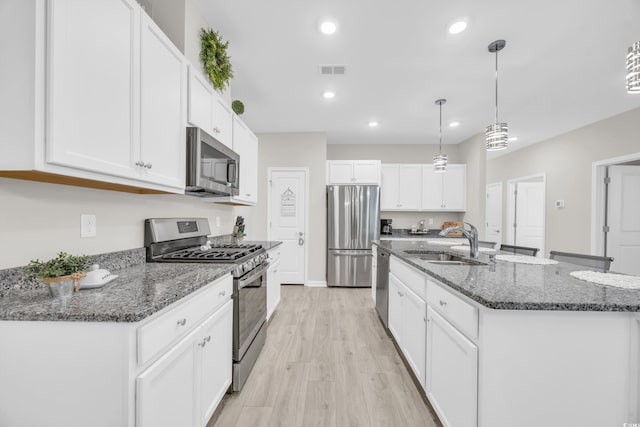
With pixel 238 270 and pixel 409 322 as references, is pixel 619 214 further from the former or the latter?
pixel 238 270

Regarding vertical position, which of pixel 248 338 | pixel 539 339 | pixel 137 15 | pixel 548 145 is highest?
pixel 548 145

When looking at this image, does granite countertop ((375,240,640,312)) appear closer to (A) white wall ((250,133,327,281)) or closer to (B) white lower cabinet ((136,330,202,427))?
(B) white lower cabinet ((136,330,202,427))

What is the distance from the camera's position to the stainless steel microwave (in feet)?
5.84

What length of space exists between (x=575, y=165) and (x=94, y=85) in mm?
6062

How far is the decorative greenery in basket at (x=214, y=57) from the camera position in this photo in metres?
2.10

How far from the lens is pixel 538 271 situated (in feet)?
5.21

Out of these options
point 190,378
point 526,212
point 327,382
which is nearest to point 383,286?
point 327,382

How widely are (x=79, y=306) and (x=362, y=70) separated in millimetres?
2872

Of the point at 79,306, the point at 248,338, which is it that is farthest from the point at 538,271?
the point at 79,306

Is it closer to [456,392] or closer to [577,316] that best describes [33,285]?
[456,392]

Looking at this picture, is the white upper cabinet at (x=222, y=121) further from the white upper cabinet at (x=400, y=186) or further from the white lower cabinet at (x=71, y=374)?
the white upper cabinet at (x=400, y=186)

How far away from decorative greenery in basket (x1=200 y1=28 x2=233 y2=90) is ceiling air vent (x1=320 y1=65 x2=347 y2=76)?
961 millimetres

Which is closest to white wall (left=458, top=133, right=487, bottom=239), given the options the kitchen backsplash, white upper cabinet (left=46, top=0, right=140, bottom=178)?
the kitchen backsplash

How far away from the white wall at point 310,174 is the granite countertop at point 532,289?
10.1 feet
